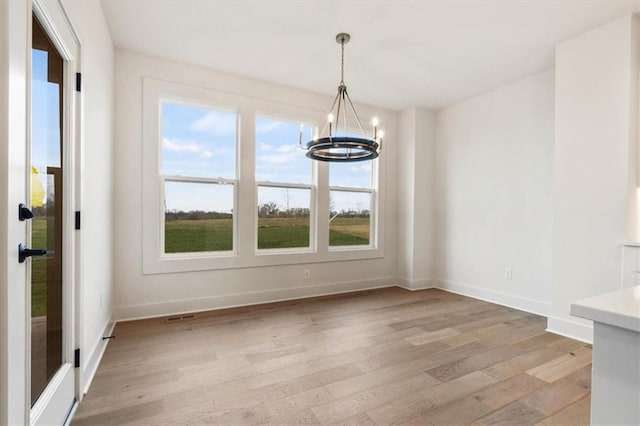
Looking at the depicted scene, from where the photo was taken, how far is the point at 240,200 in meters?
3.92

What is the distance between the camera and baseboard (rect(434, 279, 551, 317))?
3.70 meters

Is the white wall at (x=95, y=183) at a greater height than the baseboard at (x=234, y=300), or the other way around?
the white wall at (x=95, y=183)

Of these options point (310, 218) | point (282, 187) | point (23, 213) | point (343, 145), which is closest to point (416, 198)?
point (310, 218)

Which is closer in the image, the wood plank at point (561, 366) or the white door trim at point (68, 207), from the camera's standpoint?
Result: the white door trim at point (68, 207)

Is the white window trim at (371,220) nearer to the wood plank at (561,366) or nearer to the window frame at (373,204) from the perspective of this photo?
the window frame at (373,204)

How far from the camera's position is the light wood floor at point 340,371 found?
1841 millimetres

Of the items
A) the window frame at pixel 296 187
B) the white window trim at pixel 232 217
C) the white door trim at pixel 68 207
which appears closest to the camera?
the white door trim at pixel 68 207

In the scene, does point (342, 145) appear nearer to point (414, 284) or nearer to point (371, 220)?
point (371, 220)

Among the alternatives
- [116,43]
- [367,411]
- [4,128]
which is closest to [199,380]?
[367,411]

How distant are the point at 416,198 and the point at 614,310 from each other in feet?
14.4

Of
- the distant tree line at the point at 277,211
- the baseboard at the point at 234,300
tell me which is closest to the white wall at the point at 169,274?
the baseboard at the point at 234,300

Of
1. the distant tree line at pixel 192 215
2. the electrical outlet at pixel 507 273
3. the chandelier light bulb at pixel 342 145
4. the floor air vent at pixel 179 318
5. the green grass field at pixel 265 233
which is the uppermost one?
the chandelier light bulb at pixel 342 145

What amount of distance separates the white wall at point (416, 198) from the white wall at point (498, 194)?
137 millimetres

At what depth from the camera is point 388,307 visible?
394 centimetres
